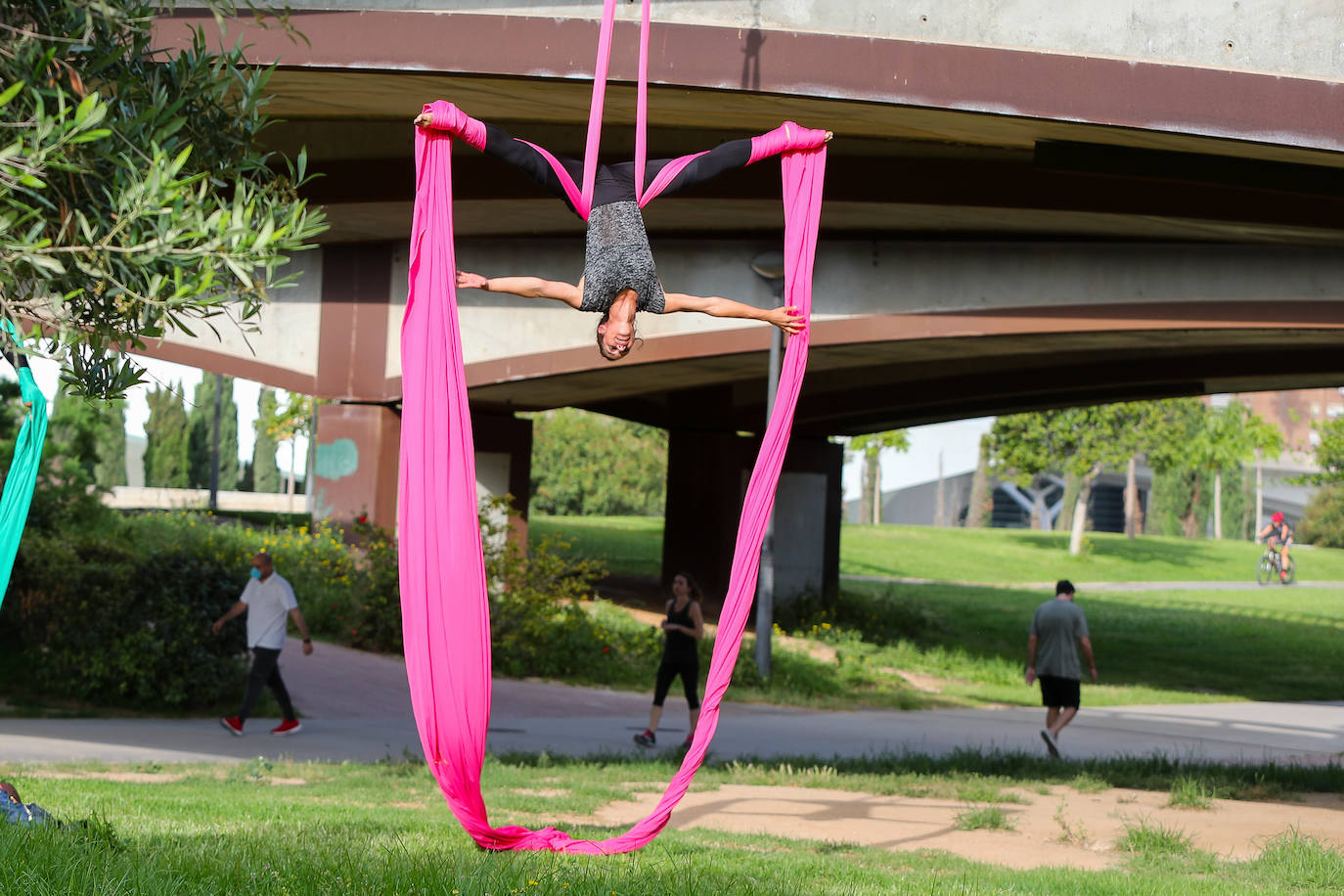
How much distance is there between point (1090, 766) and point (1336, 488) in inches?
2479

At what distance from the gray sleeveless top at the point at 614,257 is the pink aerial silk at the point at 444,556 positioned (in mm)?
629

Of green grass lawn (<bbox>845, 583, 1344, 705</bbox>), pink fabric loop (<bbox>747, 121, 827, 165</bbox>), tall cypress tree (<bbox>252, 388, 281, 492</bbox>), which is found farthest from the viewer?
tall cypress tree (<bbox>252, 388, 281, 492</bbox>)

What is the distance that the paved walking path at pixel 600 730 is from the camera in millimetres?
12508

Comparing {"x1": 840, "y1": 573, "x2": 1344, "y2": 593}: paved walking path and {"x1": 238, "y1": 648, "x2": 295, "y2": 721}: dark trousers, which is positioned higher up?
{"x1": 840, "y1": 573, "x2": 1344, "y2": 593}: paved walking path

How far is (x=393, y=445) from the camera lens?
17.3 meters

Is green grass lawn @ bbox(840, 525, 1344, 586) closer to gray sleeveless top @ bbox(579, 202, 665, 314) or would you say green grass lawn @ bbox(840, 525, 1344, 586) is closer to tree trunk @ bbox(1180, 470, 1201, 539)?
tree trunk @ bbox(1180, 470, 1201, 539)

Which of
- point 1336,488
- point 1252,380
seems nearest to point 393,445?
point 1252,380

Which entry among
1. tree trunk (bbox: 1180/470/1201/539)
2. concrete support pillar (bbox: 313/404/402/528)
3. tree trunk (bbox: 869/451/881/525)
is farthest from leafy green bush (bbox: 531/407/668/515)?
tree trunk (bbox: 1180/470/1201/539)

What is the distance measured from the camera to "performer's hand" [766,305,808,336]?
6.31 m

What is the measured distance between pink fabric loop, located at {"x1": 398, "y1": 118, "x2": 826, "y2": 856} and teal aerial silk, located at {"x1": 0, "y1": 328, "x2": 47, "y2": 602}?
2.13 m

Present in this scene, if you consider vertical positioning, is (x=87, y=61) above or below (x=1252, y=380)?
below

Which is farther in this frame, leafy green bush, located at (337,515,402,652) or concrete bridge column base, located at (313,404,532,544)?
leafy green bush, located at (337,515,402,652)

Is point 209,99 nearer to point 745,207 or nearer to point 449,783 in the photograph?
point 449,783

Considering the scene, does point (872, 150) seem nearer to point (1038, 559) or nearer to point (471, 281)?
point (471, 281)
